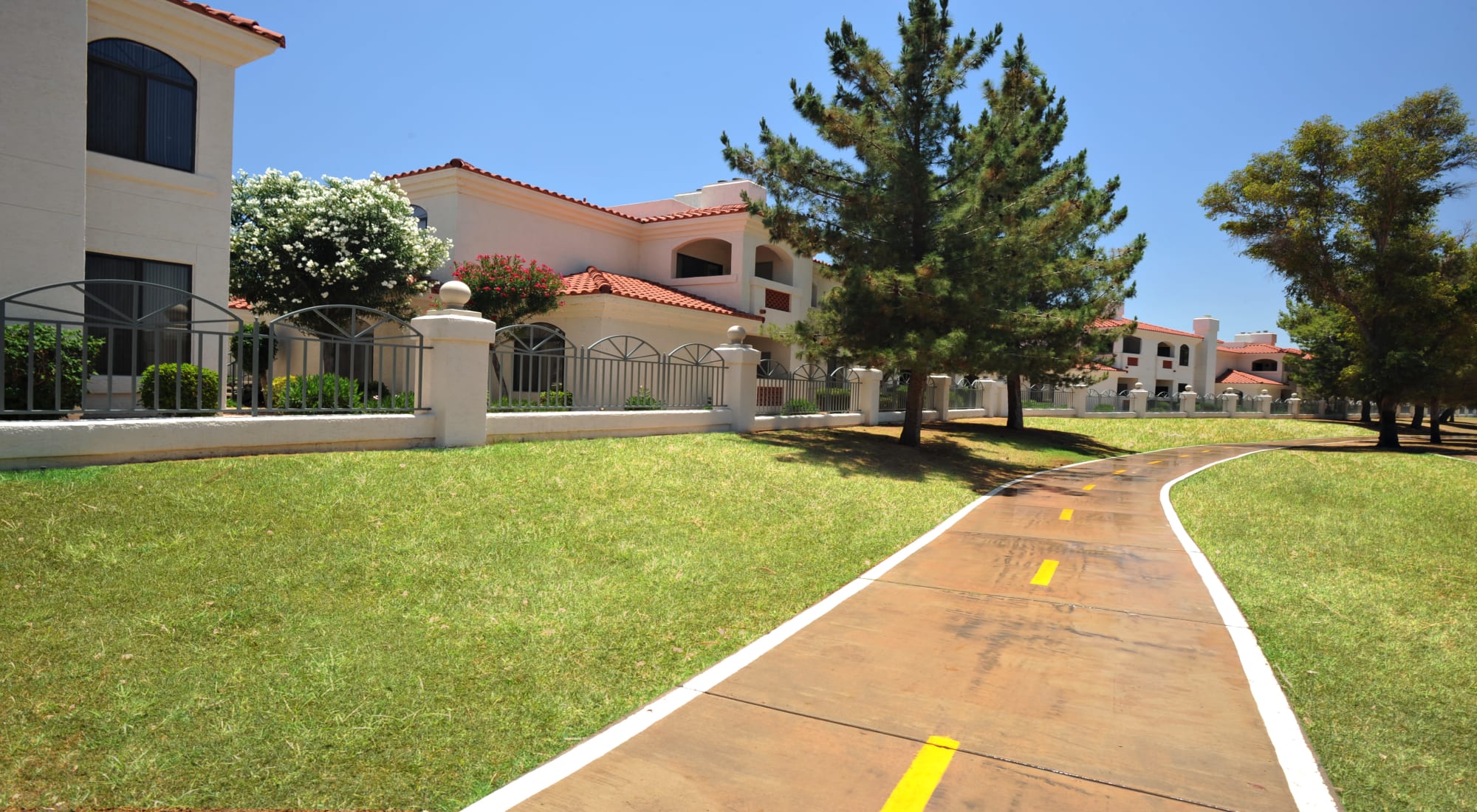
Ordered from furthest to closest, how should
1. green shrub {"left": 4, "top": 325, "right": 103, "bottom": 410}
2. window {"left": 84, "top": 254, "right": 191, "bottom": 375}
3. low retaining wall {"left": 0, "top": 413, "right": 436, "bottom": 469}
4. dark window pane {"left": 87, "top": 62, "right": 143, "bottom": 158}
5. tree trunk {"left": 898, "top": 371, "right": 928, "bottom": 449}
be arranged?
tree trunk {"left": 898, "top": 371, "right": 928, "bottom": 449}, dark window pane {"left": 87, "top": 62, "right": 143, "bottom": 158}, window {"left": 84, "top": 254, "right": 191, "bottom": 375}, green shrub {"left": 4, "top": 325, "right": 103, "bottom": 410}, low retaining wall {"left": 0, "top": 413, "right": 436, "bottom": 469}

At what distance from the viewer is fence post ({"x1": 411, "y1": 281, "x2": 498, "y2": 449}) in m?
9.90

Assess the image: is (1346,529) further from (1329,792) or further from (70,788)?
(70,788)

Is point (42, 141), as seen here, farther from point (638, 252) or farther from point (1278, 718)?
point (638, 252)

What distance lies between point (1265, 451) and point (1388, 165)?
898 cm

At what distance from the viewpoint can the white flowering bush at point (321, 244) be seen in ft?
56.9

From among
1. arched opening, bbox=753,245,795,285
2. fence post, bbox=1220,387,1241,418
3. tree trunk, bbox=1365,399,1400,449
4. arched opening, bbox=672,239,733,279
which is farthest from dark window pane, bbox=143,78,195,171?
fence post, bbox=1220,387,1241,418

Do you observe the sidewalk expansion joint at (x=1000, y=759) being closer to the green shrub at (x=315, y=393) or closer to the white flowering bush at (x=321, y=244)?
the green shrub at (x=315, y=393)

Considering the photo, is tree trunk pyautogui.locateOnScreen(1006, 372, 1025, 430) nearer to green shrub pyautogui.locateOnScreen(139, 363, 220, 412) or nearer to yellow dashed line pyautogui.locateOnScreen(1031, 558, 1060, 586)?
yellow dashed line pyautogui.locateOnScreen(1031, 558, 1060, 586)

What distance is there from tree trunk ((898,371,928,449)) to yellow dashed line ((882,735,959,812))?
1440cm

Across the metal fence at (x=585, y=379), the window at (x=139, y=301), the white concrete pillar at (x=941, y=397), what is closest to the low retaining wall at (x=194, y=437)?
Result: the metal fence at (x=585, y=379)

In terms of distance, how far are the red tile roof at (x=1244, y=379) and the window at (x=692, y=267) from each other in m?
53.0

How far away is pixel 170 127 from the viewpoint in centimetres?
1338

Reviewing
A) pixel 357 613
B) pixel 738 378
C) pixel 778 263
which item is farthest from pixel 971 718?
pixel 778 263

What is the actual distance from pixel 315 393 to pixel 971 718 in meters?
9.21
